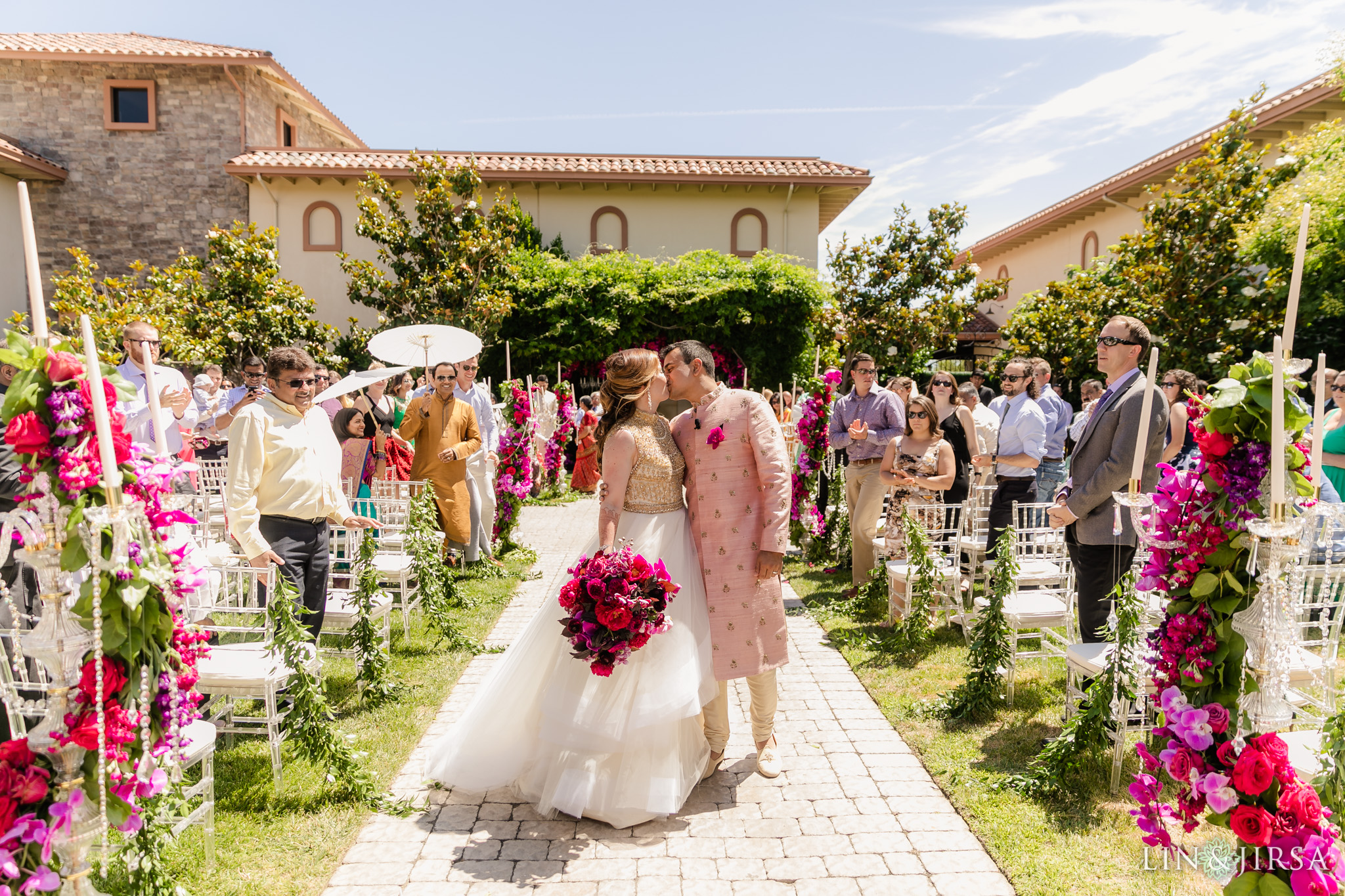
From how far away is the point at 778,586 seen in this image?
4.06 meters

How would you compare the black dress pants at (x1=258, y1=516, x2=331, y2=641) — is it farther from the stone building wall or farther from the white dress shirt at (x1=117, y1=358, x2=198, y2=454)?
the stone building wall

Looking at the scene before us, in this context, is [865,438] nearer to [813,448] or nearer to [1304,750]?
[813,448]

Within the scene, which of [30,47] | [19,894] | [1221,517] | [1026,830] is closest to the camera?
[19,894]

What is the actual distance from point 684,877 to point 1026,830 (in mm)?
1560

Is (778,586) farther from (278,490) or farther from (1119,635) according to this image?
(278,490)

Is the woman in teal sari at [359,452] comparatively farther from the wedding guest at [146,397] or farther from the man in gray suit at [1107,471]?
the man in gray suit at [1107,471]

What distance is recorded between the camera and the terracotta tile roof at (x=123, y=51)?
19734mm

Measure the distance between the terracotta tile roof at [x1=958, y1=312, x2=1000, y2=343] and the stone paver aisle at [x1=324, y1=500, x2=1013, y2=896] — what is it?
2413 centimetres

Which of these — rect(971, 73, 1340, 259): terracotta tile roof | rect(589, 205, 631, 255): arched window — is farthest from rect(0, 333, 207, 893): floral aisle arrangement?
rect(589, 205, 631, 255): arched window

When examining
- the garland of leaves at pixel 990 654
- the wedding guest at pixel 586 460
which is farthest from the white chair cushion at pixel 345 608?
the wedding guest at pixel 586 460

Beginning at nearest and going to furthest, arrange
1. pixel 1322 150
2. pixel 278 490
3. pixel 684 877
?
1. pixel 684 877
2. pixel 278 490
3. pixel 1322 150

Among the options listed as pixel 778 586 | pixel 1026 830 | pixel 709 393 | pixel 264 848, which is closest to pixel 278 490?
pixel 264 848

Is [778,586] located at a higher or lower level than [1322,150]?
lower

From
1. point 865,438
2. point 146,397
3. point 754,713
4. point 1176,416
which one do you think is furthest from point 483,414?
point 1176,416
